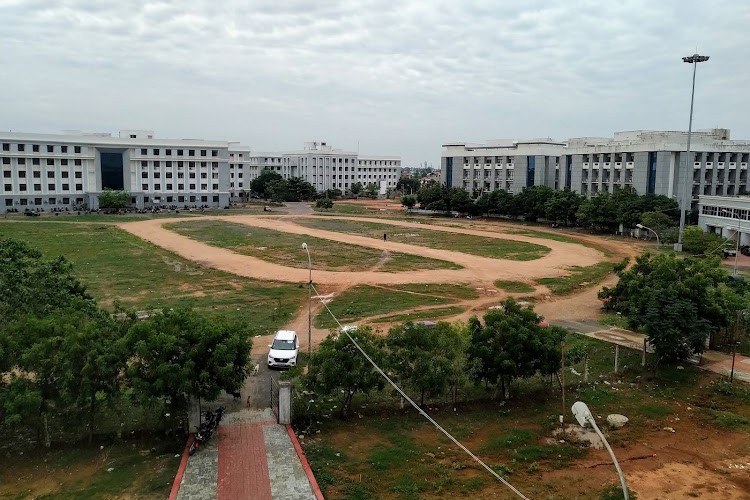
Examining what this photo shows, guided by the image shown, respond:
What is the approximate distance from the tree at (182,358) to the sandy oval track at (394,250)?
1935 cm

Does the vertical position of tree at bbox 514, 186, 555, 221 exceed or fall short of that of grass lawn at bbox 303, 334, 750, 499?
it exceeds it

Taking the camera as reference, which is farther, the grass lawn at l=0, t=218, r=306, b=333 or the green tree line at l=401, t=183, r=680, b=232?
the green tree line at l=401, t=183, r=680, b=232

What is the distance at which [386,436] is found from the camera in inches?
590

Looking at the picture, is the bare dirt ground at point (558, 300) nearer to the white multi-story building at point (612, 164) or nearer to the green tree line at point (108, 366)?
the green tree line at point (108, 366)

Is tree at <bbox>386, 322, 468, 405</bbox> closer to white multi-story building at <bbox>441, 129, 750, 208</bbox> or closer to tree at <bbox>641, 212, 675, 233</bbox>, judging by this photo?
white multi-story building at <bbox>441, 129, 750, 208</bbox>

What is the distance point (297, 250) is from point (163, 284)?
1469 centimetres

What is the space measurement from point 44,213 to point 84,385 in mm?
72144

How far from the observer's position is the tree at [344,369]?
15438mm

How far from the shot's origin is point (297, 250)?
46594 millimetres

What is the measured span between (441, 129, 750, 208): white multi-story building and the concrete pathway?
4338cm

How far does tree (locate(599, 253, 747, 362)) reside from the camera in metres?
19.4

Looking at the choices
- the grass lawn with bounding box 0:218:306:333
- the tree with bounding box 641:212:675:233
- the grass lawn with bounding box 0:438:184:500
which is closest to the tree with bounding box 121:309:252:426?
the grass lawn with bounding box 0:438:184:500

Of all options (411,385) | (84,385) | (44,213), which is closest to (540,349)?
(411,385)

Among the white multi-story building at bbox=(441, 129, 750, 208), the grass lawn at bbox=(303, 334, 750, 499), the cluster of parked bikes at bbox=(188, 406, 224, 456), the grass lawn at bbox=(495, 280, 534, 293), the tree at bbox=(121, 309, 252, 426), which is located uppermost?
the white multi-story building at bbox=(441, 129, 750, 208)
